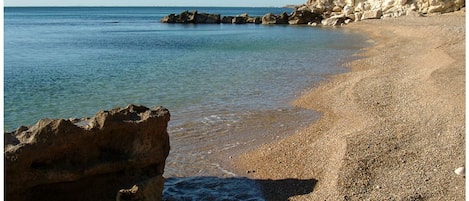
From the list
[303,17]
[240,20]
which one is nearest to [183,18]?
[240,20]

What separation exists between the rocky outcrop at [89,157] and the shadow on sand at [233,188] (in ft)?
3.22

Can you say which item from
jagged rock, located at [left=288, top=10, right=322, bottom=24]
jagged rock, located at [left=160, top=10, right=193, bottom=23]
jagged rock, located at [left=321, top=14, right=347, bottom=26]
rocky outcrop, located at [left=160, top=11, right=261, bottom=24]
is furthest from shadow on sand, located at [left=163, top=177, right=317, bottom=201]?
jagged rock, located at [left=160, top=10, right=193, bottom=23]

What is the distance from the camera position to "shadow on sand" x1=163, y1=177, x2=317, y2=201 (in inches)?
292

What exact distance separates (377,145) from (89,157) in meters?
4.75

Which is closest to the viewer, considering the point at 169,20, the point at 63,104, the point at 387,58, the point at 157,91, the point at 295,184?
the point at 295,184

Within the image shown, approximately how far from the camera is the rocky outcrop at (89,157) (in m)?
5.72

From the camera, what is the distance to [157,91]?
55.3 ft

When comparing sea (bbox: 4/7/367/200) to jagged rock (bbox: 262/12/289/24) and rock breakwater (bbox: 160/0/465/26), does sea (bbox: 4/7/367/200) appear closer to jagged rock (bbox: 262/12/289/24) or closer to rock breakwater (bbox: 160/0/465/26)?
rock breakwater (bbox: 160/0/465/26)

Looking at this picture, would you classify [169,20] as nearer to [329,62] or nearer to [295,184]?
[329,62]

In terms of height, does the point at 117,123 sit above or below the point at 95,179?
above

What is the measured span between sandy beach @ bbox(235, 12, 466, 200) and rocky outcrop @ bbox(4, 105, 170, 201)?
6.24 ft

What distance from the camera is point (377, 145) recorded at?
28.6 ft

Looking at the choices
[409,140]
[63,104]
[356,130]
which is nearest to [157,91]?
[63,104]

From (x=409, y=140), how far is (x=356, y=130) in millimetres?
1251
